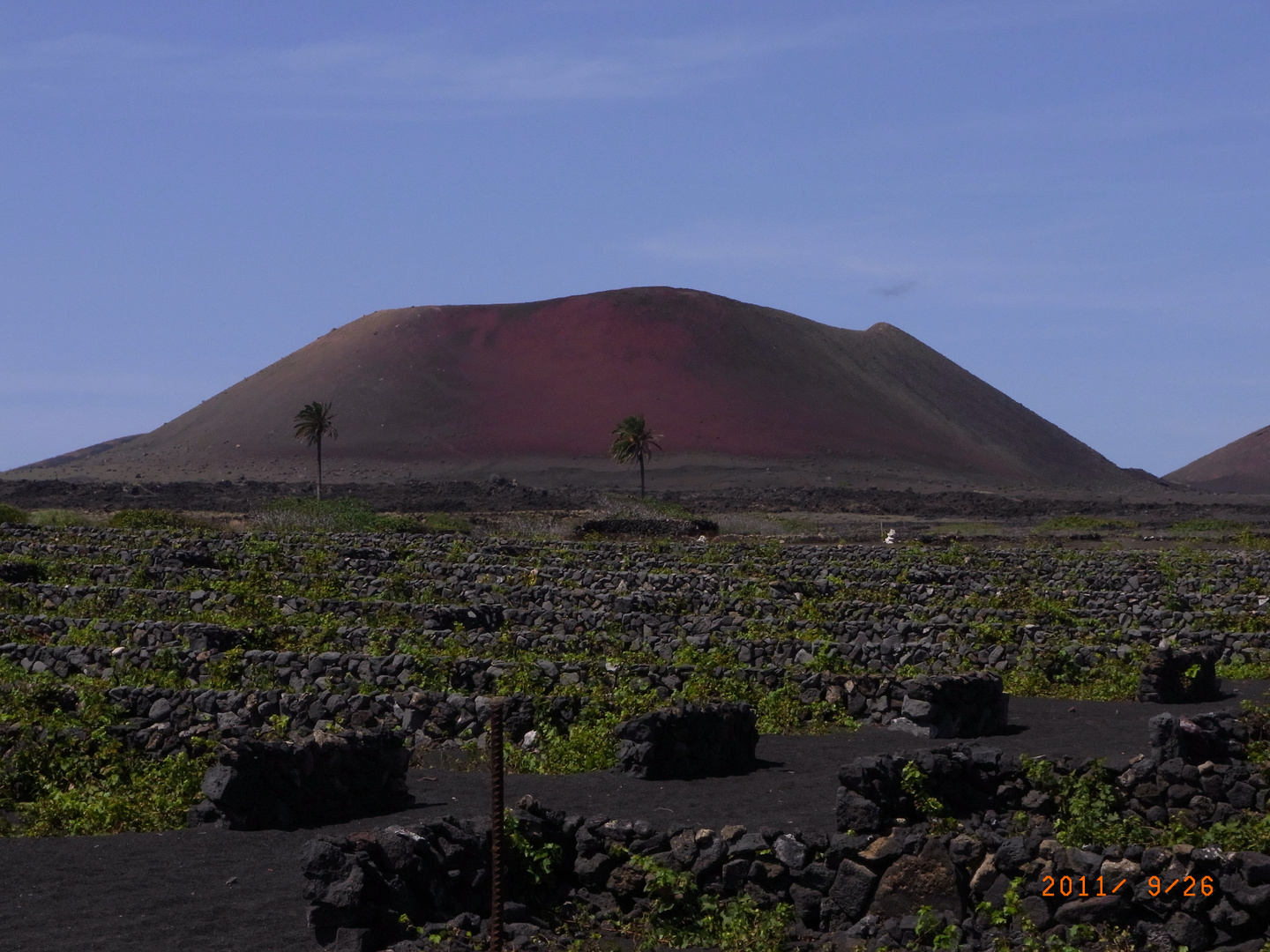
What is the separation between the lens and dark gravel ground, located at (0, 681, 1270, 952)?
317 inches

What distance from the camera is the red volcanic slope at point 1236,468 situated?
171250mm

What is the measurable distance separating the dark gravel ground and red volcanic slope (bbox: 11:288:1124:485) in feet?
333

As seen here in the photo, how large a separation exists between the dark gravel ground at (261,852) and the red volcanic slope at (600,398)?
10153 centimetres

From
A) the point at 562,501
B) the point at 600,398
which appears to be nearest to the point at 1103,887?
the point at 562,501

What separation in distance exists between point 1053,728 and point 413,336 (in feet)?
435

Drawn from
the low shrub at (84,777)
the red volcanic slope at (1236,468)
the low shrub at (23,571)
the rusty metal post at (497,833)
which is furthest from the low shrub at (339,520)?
the red volcanic slope at (1236,468)

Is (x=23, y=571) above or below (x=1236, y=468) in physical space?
below

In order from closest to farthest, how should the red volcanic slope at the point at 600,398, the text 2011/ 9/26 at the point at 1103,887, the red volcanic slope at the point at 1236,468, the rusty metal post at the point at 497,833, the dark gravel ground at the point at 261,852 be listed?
the rusty metal post at the point at 497,833
the text 2011/ 9/26 at the point at 1103,887
the dark gravel ground at the point at 261,852
the red volcanic slope at the point at 600,398
the red volcanic slope at the point at 1236,468

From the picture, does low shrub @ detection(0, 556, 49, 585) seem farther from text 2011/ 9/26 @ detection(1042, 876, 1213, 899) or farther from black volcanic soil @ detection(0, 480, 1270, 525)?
black volcanic soil @ detection(0, 480, 1270, 525)

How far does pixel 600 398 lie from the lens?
130 m

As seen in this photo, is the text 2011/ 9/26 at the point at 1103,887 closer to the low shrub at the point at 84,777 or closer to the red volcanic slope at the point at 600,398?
the low shrub at the point at 84,777

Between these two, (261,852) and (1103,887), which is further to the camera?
(261,852)

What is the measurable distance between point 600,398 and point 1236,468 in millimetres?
98053

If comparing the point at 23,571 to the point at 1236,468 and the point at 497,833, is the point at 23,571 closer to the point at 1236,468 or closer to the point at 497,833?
the point at 497,833
